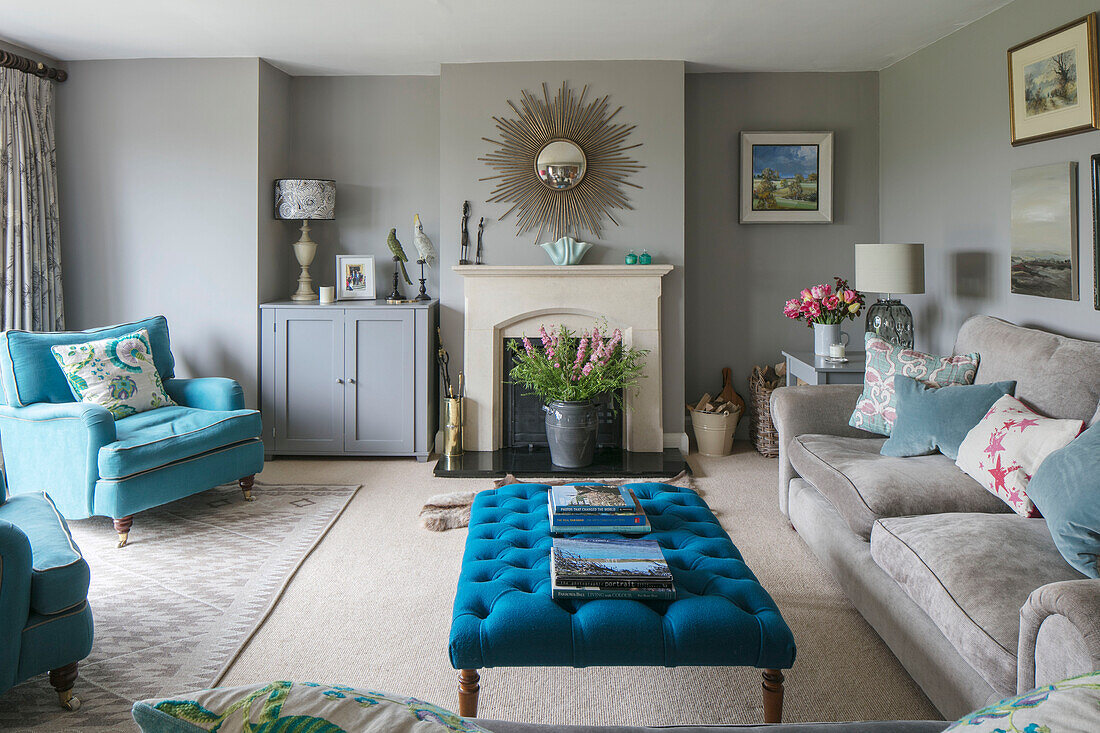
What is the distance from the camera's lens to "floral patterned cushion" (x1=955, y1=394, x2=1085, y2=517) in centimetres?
238

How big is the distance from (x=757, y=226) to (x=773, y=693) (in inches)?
150

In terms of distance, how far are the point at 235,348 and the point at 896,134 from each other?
170 inches

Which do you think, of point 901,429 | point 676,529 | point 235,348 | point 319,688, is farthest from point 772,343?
point 319,688

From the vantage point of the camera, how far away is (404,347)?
15.6 feet

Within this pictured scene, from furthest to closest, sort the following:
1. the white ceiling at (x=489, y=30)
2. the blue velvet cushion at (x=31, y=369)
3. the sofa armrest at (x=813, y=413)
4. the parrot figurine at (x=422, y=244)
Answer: the parrot figurine at (x=422, y=244)
the white ceiling at (x=489, y=30)
the blue velvet cushion at (x=31, y=369)
the sofa armrest at (x=813, y=413)

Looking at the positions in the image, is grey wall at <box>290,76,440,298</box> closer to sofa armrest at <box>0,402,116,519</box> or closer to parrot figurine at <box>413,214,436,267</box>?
parrot figurine at <box>413,214,436,267</box>

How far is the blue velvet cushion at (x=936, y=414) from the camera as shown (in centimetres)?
284

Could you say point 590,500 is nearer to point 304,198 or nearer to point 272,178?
point 304,198

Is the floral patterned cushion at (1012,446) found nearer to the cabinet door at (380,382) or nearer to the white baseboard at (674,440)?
the white baseboard at (674,440)

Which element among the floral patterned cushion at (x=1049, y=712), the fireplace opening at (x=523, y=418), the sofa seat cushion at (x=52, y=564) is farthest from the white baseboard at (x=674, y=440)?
the floral patterned cushion at (x=1049, y=712)

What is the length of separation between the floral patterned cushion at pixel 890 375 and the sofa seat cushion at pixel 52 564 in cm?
290

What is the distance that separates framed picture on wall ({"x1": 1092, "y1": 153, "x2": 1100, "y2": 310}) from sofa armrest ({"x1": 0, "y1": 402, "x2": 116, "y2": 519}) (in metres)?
4.11

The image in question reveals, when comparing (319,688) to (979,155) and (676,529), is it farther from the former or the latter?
(979,155)

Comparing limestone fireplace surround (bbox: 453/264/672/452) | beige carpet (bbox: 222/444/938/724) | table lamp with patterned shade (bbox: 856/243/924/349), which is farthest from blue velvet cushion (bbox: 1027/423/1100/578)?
limestone fireplace surround (bbox: 453/264/672/452)
